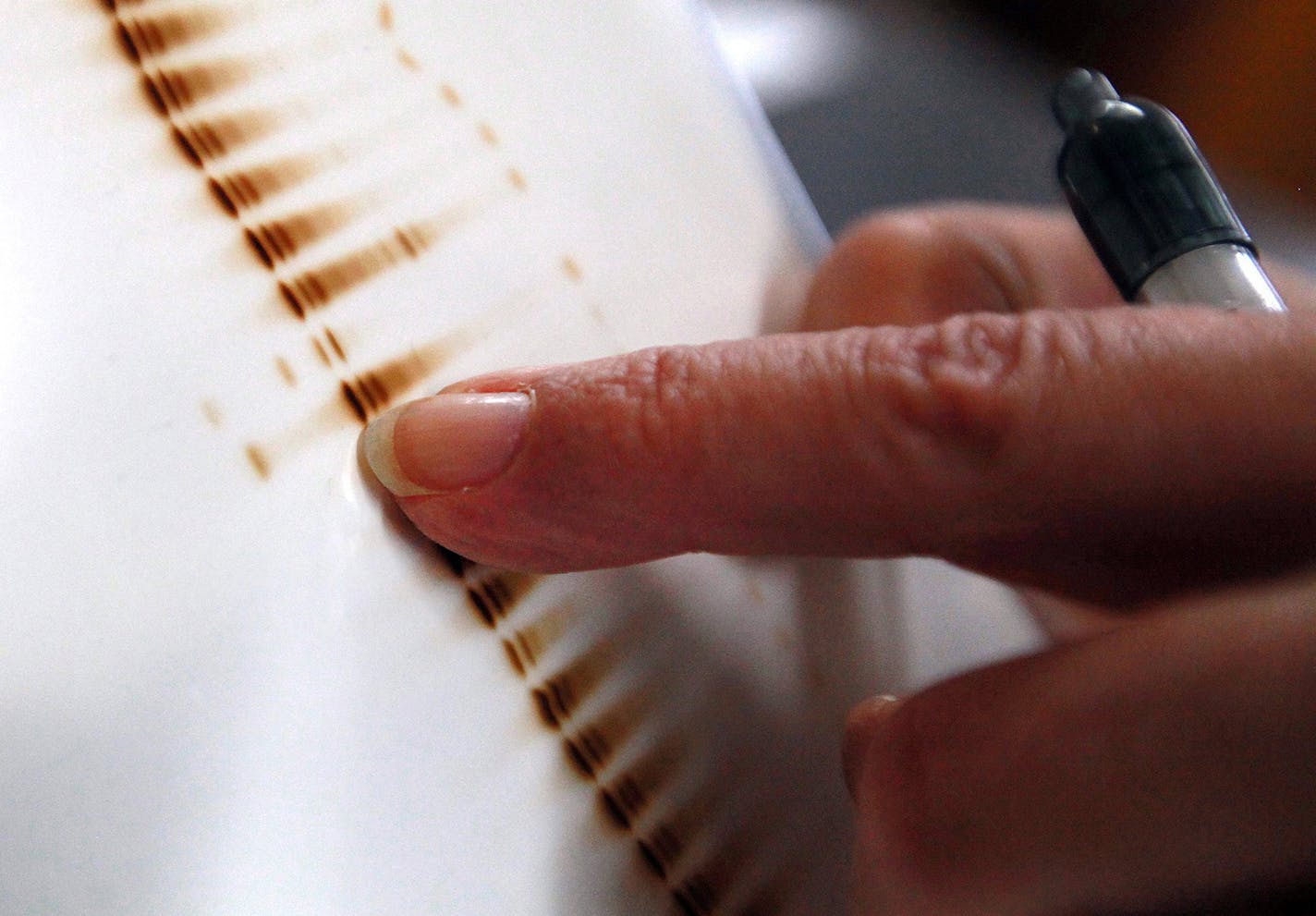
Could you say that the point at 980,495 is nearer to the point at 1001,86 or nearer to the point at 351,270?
the point at 351,270

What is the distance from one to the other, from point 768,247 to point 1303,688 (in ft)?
0.67

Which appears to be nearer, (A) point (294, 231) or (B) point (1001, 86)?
(A) point (294, 231)

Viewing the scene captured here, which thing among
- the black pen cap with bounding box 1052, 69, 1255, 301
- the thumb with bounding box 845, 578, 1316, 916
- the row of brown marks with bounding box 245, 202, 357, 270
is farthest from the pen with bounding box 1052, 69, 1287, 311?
the row of brown marks with bounding box 245, 202, 357, 270

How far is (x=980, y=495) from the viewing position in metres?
0.23

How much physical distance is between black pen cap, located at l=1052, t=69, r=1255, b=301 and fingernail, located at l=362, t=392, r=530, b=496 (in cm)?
18

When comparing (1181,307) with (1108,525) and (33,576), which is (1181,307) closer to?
(1108,525)

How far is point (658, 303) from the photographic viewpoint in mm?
286

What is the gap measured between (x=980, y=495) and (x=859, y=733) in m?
0.07

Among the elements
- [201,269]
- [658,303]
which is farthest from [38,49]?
[658,303]

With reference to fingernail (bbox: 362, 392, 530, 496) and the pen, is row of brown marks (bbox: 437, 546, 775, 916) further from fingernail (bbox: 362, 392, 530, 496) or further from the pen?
the pen

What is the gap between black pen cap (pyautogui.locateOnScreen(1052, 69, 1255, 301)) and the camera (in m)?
0.28

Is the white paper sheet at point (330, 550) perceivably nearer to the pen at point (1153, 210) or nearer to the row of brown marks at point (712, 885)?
the row of brown marks at point (712, 885)

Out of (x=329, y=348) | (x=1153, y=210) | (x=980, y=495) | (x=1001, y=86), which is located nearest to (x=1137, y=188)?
(x=1153, y=210)

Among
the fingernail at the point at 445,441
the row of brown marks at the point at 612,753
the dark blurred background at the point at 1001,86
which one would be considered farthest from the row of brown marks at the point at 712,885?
the dark blurred background at the point at 1001,86
